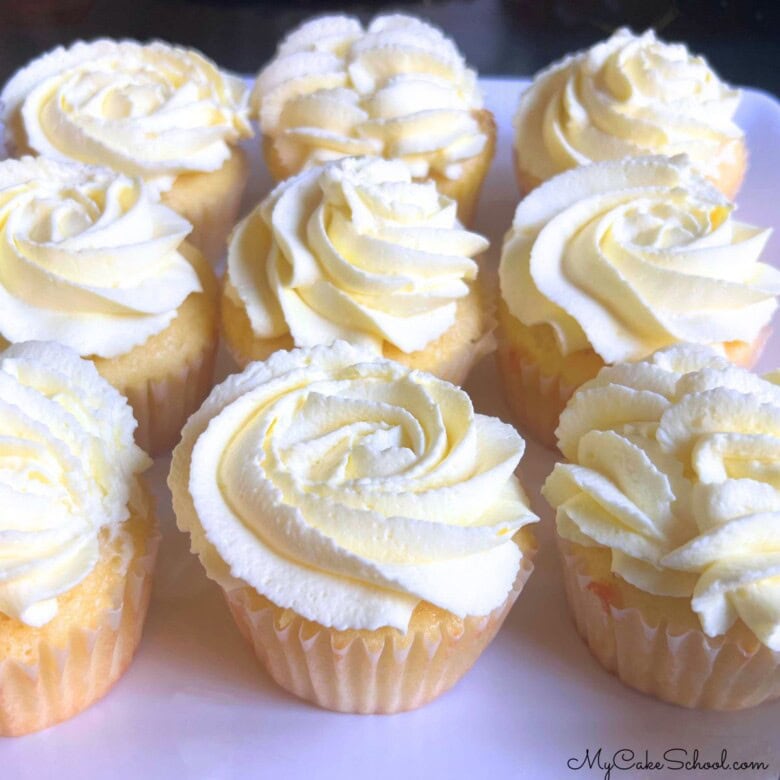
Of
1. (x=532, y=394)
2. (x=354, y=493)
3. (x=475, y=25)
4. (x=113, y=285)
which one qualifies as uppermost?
(x=354, y=493)

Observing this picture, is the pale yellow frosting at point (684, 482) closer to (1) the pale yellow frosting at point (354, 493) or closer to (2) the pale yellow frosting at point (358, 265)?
(1) the pale yellow frosting at point (354, 493)

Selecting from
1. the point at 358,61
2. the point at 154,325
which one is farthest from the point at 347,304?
the point at 358,61

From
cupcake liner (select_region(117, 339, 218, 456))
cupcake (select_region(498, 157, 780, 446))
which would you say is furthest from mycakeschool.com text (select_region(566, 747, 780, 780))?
cupcake liner (select_region(117, 339, 218, 456))

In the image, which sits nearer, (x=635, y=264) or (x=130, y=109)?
(x=635, y=264)

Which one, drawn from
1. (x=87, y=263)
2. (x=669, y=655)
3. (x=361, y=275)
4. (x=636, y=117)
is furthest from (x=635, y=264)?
(x=87, y=263)

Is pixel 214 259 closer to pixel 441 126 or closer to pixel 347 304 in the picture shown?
pixel 441 126

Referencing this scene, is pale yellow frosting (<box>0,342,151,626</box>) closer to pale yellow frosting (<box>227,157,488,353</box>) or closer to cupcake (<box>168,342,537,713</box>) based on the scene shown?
cupcake (<box>168,342,537,713</box>)

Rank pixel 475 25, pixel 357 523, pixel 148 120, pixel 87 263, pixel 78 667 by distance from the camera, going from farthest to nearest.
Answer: pixel 475 25
pixel 148 120
pixel 87 263
pixel 78 667
pixel 357 523

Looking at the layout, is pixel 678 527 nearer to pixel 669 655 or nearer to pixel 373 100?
pixel 669 655
